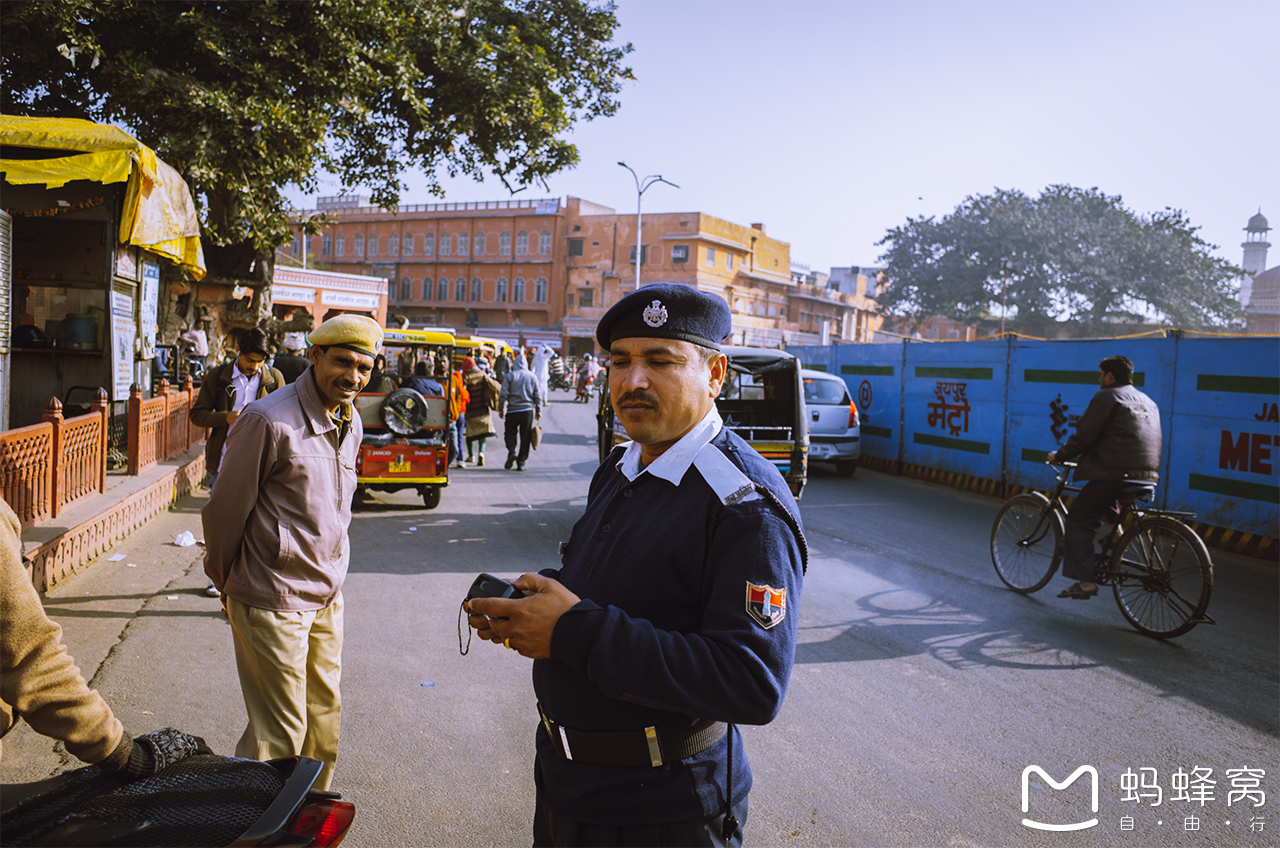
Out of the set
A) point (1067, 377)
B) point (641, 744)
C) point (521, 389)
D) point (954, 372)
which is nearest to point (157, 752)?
point (641, 744)

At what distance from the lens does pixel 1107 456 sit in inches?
246

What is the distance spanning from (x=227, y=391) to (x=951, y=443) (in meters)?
11.4

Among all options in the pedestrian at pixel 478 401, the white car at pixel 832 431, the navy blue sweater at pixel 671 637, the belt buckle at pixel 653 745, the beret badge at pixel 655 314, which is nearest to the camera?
the navy blue sweater at pixel 671 637

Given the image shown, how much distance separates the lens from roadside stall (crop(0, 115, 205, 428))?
29.5 ft

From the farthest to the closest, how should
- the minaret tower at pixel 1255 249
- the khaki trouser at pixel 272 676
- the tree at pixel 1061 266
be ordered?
the minaret tower at pixel 1255 249 < the tree at pixel 1061 266 < the khaki trouser at pixel 272 676

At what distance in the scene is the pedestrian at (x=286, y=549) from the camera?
2930mm

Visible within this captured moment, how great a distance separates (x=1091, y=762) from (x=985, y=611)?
257 cm

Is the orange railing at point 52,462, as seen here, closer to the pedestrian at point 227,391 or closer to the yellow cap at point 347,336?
the pedestrian at point 227,391

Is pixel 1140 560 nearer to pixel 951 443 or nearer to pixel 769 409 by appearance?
pixel 769 409

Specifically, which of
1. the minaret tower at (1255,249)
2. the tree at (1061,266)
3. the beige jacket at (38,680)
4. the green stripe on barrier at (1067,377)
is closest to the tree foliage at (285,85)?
the green stripe on barrier at (1067,377)

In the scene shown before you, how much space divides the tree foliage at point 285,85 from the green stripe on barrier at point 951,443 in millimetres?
9081

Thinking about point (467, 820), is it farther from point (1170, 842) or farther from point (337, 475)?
point (1170, 842)

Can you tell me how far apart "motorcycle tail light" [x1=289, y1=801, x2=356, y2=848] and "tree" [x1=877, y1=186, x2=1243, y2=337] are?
52340 mm

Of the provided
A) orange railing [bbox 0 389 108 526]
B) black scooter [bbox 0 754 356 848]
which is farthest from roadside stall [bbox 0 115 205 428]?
black scooter [bbox 0 754 356 848]
